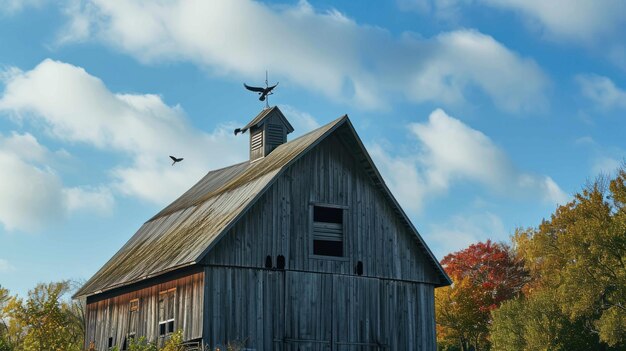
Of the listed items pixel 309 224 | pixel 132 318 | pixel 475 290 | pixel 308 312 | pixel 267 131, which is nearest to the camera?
pixel 308 312

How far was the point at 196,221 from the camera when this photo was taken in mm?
35062

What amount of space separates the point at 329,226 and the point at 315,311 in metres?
3.09

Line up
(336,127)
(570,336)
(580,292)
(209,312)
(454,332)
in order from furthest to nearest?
(454,332), (570,336), (580,292), (336,127), (209,312)

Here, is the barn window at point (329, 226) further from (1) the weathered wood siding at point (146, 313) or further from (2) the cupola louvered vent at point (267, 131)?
(2) the cupola louvered vent at point (267, 131)

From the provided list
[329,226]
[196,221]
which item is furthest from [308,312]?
[196,221]

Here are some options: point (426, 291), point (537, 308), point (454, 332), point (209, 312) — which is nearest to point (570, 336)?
point (537, 308)

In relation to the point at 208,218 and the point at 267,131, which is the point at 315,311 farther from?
the point at 267,131

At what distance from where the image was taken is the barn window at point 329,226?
3303cm

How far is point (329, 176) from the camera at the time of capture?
110 ft

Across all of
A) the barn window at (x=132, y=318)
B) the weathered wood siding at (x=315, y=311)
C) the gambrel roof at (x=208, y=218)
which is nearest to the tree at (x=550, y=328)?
the gambrel roof at (x=208, y=218)

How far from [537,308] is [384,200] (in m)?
25.6

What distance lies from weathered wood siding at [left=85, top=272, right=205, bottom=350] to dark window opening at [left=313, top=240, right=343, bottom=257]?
209 inches

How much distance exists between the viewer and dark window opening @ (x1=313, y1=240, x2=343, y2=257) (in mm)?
33750

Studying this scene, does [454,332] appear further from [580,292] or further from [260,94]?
[260,94]
